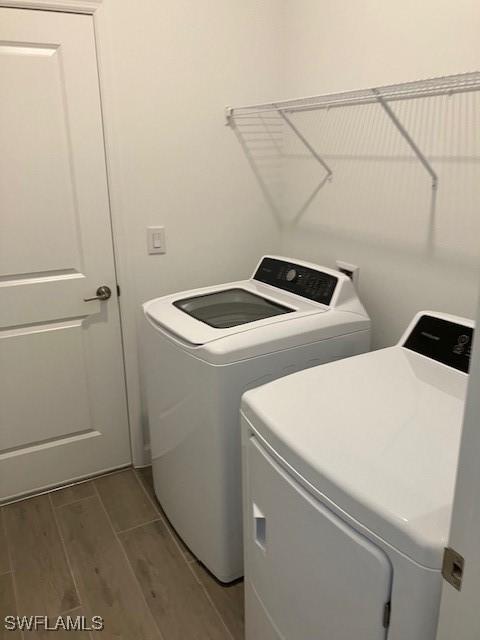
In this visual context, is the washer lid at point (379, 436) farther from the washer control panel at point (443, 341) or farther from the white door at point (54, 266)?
the white door at point (54, 266)

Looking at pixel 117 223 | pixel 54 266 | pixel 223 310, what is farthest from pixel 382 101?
pixel 54 266

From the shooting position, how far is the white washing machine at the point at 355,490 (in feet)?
3.00

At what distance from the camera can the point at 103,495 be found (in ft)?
7.81

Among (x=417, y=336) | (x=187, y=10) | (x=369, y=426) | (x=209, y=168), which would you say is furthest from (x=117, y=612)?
(x=187, y=10)

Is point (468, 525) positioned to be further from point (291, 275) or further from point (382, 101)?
point (291, 275)

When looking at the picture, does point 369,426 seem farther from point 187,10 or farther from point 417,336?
point 187,10

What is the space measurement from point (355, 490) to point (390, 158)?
1.30 m

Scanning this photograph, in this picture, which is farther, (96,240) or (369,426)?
(96,240)

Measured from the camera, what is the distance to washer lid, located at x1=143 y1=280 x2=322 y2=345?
1.74 meters

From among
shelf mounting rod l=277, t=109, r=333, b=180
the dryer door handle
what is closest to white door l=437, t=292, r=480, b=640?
the dryer door handle

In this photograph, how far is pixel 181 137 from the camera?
2246 mm

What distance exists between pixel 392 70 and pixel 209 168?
89 centimetres

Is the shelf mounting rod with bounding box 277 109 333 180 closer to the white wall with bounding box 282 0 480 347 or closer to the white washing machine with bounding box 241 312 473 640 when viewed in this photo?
the white wall with bounding box 282 0 480 347

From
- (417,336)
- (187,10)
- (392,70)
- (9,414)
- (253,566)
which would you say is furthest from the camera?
(9,414)
